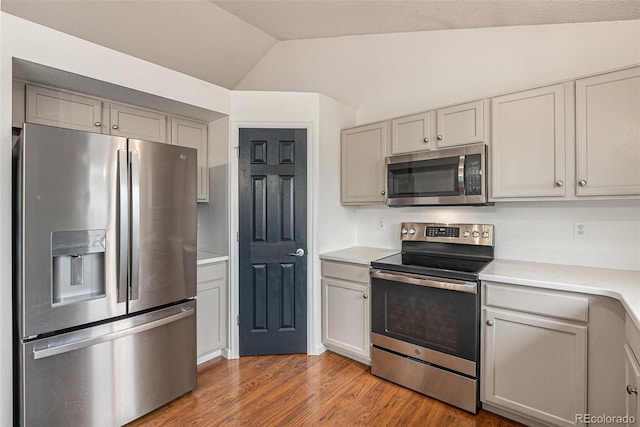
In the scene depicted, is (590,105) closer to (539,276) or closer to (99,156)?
(539,276)

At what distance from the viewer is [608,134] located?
67.6 inches

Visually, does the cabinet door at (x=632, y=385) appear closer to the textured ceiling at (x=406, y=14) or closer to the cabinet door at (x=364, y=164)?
the cabinet door at (x=364, y=164)

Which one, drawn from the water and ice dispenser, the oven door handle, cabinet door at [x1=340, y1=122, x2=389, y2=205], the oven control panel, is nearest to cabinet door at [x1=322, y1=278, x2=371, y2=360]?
the oven door handle

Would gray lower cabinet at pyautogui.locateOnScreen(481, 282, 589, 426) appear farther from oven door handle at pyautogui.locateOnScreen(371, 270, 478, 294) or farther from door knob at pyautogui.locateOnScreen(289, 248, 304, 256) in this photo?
door knob at pyautogui.locateOnScreen(289, 248, 304, 256)

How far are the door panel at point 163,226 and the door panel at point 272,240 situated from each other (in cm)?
58

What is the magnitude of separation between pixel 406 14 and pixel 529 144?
134 centimetres

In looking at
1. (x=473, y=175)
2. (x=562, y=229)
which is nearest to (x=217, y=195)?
(x=473, y=175)

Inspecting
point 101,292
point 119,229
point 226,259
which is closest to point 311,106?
point 226,259

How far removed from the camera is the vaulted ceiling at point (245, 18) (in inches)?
77.5

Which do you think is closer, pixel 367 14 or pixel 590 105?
pixel 590 105

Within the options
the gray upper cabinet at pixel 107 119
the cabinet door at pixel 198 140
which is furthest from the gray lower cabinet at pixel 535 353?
the gray upper cabinet at pixel 107 119

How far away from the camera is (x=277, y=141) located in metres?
2.68

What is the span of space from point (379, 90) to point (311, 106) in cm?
75

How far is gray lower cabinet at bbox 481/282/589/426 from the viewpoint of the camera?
1593 mm
